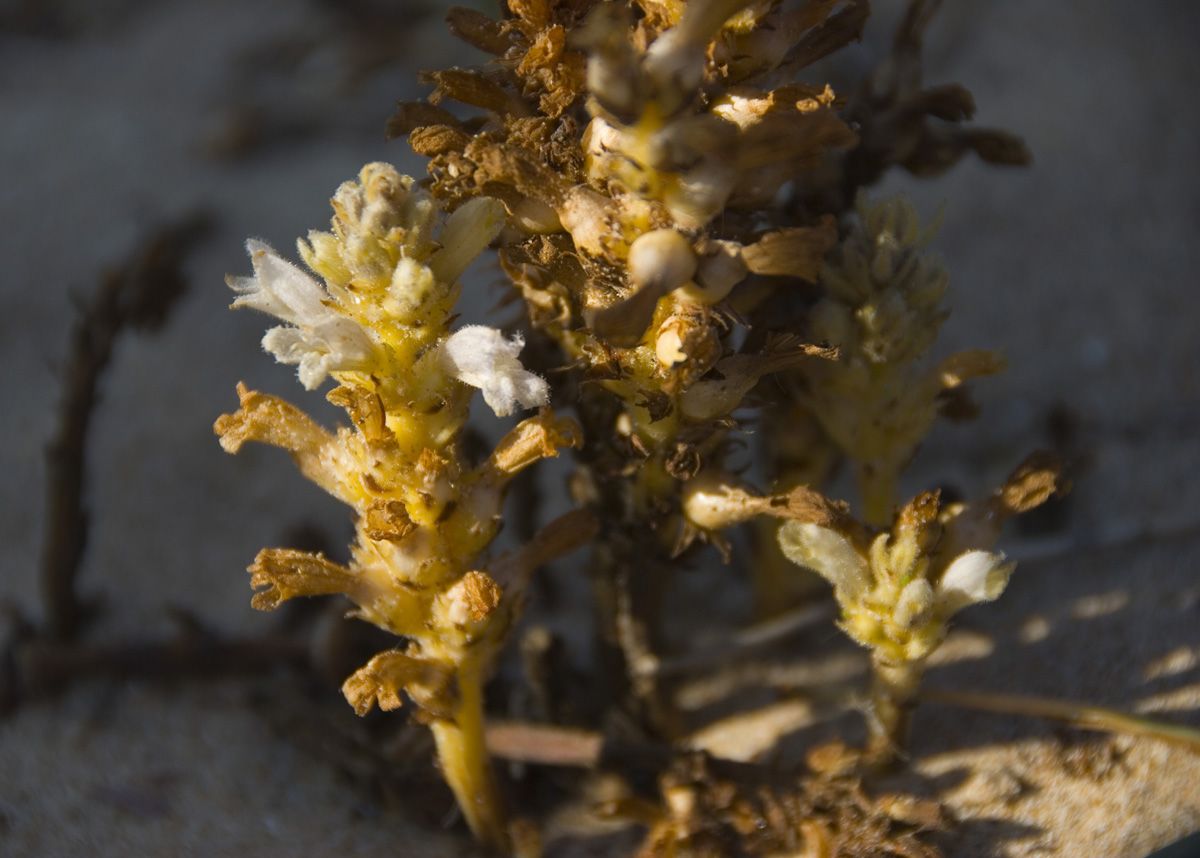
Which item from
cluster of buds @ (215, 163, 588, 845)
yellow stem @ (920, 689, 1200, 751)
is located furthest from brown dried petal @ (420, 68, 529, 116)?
yellow stem @ (920, 689, 1200, 751)

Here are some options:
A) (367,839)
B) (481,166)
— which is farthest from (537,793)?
(481,166)

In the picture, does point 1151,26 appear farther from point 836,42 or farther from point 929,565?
point 929,565

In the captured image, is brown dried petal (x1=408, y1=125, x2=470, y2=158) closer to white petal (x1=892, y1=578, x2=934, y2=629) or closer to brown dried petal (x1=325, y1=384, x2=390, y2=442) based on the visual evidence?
brown dried petal (x1=325, y1=384, x2=390, y2=442)

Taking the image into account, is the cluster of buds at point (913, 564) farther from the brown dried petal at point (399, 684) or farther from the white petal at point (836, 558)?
the brown dried petal at point (399, 684)

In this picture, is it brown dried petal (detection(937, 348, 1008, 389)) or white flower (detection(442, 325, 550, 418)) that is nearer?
white flower (detection(442, 325, 550, 418))

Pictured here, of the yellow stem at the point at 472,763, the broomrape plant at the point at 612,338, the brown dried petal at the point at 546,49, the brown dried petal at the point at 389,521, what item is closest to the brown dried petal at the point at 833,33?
the broomrape plant at the point at 612,338
